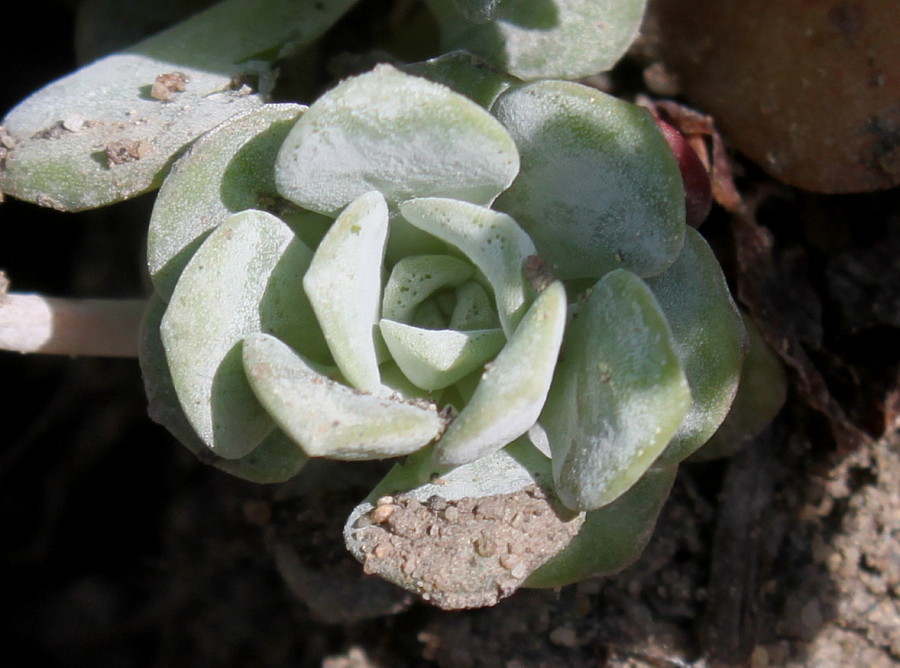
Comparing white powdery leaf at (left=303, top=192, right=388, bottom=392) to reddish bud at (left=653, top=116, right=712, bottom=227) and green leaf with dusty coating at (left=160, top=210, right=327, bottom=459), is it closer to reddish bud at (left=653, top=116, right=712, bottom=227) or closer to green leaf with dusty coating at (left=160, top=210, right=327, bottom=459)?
green leaf with dusty coating at (left=160, top=210, right=327, bottom=459)

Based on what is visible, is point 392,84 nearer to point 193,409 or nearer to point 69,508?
point 193,409

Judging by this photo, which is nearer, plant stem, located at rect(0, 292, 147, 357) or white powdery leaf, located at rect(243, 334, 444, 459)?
white powdery leaf, located at rect(243, 334, 444, 459)

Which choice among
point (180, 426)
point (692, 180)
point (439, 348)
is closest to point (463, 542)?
point (439, 348)

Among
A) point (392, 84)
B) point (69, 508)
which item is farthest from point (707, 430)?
point (69, 508)

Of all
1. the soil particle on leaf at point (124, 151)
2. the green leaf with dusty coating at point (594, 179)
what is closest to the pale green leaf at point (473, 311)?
the green leaf with dusty coating at point (594, 179)

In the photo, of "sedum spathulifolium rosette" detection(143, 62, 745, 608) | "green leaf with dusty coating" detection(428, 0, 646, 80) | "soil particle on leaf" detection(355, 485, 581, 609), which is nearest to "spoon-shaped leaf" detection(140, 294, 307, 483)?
"sedum spathulifolium rosette" detection(143, 62, 745, 608)

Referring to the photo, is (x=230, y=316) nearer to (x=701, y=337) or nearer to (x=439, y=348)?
(x=439, y=348)
